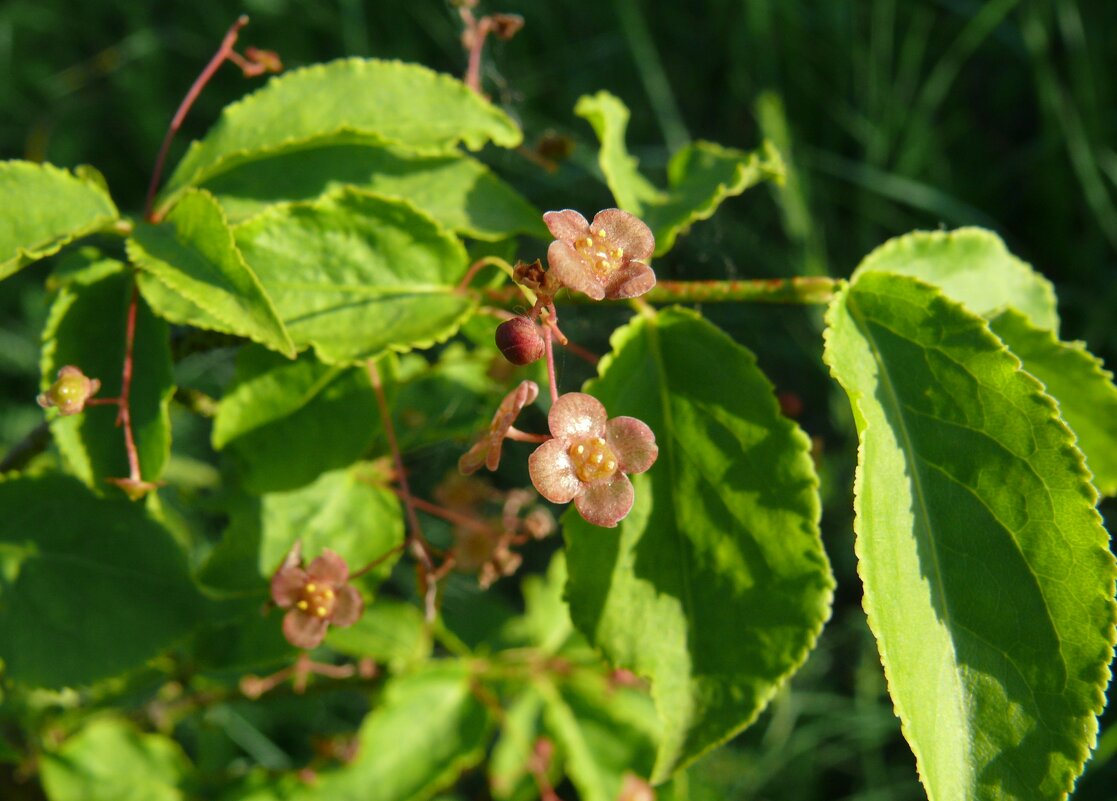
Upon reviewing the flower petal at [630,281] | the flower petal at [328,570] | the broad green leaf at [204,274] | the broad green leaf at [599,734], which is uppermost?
the flower petal at [630,281]

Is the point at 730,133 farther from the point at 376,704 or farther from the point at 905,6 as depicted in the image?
the point at 376,704

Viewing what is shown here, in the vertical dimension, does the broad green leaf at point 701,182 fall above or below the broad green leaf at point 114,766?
above

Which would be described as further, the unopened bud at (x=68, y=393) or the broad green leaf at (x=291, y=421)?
the broad green leaf at (x=291, y=421)

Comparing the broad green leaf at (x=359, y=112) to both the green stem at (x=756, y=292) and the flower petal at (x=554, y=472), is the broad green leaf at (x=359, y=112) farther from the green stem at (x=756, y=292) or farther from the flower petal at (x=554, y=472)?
the flower petal at (x=554, y=472)

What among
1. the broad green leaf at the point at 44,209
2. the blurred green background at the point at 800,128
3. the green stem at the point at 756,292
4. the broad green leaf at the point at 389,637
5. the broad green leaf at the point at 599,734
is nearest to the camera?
the broad green leaf at the point at 44,209

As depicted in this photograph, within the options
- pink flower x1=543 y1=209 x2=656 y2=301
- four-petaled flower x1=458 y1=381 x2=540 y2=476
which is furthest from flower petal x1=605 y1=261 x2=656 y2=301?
four-petaled flower x1=458 y1=381 x2=540 y2=476

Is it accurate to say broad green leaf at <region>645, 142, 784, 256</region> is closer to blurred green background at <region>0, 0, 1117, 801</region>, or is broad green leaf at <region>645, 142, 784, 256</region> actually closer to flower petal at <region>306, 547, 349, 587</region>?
flower petal at <region>306, 547, 349, 587</region>

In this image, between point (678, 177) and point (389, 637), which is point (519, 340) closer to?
point (678, 177)

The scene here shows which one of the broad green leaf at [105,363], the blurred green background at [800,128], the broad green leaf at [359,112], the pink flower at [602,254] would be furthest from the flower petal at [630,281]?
the blurred green background at [800,128]
